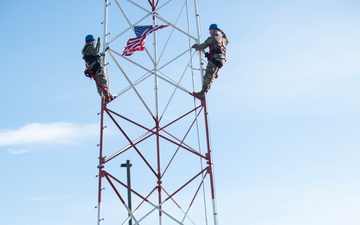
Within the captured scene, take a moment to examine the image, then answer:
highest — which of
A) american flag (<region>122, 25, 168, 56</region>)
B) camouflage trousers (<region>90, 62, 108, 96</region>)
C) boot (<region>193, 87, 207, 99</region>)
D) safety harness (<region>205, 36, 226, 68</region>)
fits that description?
american flag (<region>122, 25, 168, 56</region>)

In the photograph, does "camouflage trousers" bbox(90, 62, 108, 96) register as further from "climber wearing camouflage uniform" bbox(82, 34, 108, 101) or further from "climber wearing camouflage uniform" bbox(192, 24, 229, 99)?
"climber wearing camouflage uniform" bbox(192, 24, 229, 99)

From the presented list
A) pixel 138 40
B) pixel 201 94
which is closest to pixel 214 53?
pixel 201 94

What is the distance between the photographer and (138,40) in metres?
16.0

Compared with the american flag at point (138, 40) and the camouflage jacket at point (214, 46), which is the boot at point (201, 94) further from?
the american flag at point (138, 40)

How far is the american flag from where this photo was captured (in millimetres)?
15820

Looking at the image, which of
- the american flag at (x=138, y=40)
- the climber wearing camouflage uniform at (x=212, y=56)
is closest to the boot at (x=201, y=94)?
the climber wearing camouflage uniform at (x=212, y=56)

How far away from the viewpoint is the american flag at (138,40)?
15820 mm

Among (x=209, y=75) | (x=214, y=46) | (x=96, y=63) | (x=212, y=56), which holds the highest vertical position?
(x=214, y=46)

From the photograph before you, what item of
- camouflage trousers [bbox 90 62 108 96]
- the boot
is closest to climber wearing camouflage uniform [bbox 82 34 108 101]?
camouflage trousers [bbox 90 62 108 96]

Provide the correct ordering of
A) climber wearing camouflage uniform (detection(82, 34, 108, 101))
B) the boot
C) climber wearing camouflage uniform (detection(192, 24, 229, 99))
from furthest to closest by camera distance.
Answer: climber wearing camouflage uniform (detection(192, 24, 229, 99))
the boot
climber wearing camouflage uniform (detection(82, 34, 108, 101))

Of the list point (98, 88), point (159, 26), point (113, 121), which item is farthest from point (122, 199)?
point (159, 26)

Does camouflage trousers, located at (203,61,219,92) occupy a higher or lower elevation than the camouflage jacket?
lower

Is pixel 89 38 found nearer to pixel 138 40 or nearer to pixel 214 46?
pixel 138 40

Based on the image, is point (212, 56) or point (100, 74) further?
point (212, 56)
